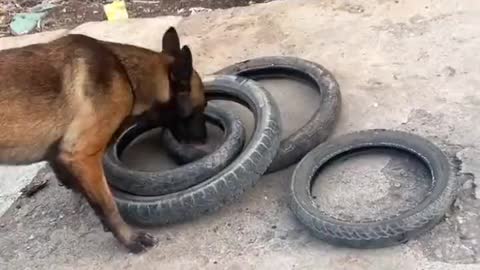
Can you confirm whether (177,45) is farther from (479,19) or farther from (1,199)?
(479,19)

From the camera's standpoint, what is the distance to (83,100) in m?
3.62

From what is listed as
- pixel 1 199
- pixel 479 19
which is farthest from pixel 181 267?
pixel 479 19

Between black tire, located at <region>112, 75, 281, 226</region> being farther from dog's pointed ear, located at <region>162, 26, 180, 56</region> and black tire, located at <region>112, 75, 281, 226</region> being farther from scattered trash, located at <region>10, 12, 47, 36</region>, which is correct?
scattered trash, located at <region>10, 12, 47, 36</region>

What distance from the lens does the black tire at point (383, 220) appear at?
3.55 metres

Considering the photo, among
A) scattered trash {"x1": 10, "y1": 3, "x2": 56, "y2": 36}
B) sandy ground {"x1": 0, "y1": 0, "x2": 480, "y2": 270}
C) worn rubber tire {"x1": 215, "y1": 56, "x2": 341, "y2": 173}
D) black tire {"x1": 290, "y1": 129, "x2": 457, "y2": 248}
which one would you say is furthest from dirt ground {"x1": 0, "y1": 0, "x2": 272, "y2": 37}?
black tire {"x1": 290, "y1": 129, "x2": 457, "y2": 248}

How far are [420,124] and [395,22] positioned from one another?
3.76ft

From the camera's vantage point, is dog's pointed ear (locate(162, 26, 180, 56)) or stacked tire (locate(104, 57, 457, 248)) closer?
stacked tire (locate(104, 57, 457, 248))

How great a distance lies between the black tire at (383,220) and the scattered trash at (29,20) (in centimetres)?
299

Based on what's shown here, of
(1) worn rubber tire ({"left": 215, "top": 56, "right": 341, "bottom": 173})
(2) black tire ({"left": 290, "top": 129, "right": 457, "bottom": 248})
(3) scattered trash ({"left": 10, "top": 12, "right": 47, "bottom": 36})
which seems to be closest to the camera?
(2) black tire ({"left": 290, "top": 129, "right": 457, "bottom": 248})

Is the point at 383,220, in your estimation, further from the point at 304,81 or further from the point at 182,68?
the point at 304,81

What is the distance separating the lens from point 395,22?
17.3ft

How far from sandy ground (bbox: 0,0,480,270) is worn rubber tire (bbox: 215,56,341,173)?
0.07 meters

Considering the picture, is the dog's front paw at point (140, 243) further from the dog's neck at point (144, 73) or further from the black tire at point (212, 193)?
the dog's neck at point (144, 73)

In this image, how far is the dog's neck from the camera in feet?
12.5
